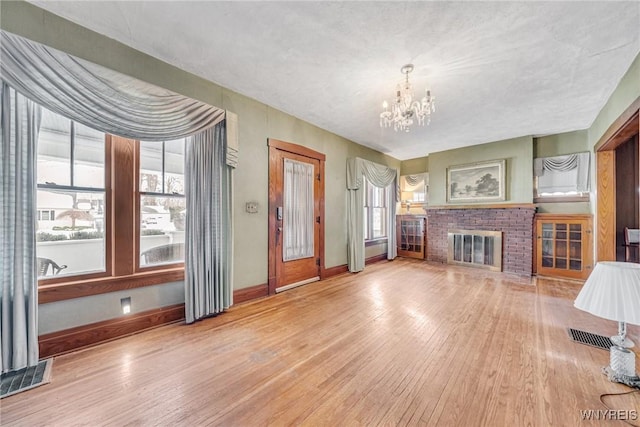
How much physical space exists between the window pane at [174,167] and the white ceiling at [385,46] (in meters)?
0.85

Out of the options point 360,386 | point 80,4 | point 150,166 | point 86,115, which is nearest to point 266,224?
point 150,166

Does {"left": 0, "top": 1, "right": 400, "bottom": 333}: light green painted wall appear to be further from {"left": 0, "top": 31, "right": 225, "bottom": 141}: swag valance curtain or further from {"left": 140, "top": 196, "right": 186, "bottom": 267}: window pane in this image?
A: {"left": 140, "top": 196, "right": 186, "bottom": 267}: window pane

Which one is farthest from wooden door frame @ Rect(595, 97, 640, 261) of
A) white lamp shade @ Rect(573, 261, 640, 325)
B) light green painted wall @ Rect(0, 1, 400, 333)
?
light green painted wall @ Rect(0, 1, 400, 333)

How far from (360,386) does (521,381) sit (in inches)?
45.6

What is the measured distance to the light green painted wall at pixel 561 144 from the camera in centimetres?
464

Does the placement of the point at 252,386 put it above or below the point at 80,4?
below

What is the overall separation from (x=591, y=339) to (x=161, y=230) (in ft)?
14.7

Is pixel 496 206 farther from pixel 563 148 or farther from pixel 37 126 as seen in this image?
pixel 37 126

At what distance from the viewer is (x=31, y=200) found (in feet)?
6.33

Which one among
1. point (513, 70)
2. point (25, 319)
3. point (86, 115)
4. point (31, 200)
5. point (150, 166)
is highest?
point (513, 70)

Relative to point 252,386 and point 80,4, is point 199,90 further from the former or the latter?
point 252,386

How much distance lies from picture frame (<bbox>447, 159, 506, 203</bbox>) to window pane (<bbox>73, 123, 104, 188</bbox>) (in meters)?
6.34

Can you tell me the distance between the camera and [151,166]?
2688 millimetres

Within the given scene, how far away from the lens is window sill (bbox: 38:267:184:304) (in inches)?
81.3
